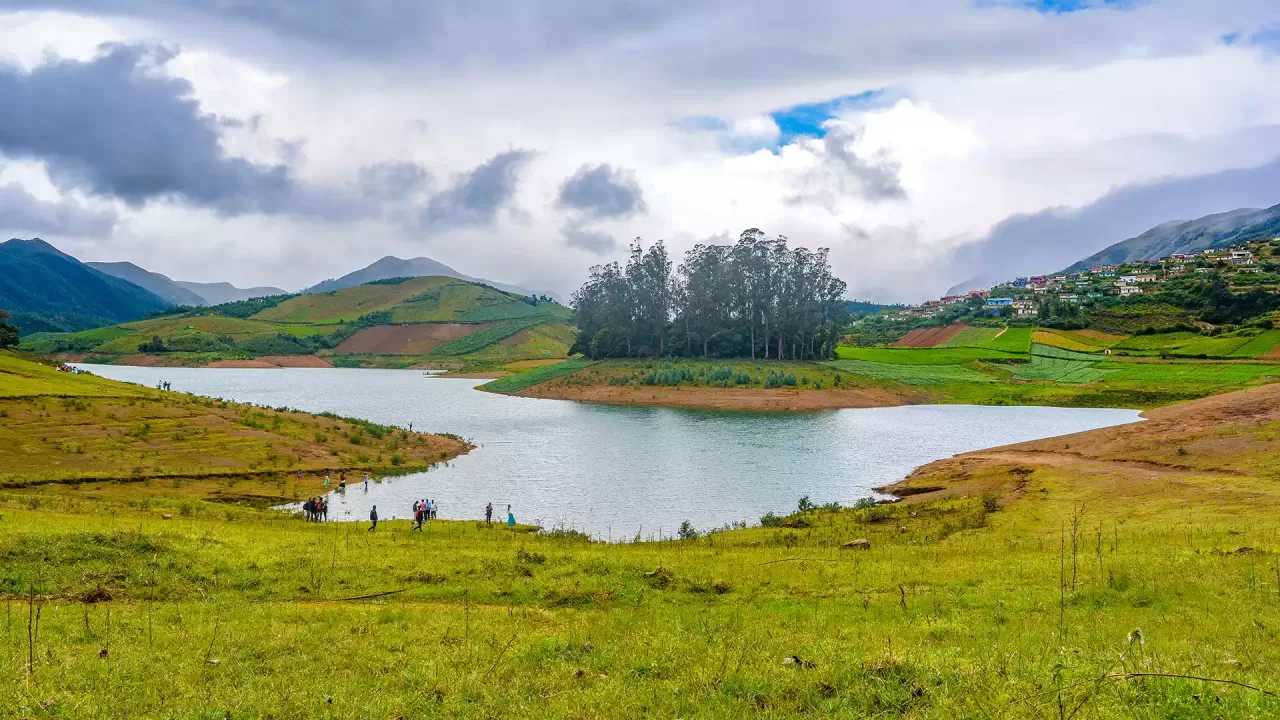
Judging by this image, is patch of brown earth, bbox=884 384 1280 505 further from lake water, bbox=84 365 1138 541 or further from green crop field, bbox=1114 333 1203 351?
green crop field, bbox=1114 333 1203 351

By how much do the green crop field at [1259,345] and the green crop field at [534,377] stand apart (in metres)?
107

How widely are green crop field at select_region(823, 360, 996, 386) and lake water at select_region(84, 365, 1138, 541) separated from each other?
16.2 m

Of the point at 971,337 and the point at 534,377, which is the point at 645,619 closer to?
the point at 534,377

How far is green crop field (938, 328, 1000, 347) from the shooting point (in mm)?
170000

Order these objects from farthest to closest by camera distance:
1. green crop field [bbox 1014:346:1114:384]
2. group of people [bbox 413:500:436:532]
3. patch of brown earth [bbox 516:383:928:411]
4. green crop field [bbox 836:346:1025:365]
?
1. green crop field [bbox 836:346:1025:365]
2. green crop field [bbox 1014:346:1114:384]
3. patch of brown earth [bbox 516:383:928:411]
4. group of people [bbox 413:500:436:532]

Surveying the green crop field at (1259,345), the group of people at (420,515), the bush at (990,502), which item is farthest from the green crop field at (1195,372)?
the group of people at (420,515)

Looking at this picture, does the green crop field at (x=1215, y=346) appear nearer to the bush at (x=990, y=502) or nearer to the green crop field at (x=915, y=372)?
the green crop field at (x=915, y=372)

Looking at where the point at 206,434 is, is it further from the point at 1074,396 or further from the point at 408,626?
the point at 1074,396

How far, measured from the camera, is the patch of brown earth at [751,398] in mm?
103500

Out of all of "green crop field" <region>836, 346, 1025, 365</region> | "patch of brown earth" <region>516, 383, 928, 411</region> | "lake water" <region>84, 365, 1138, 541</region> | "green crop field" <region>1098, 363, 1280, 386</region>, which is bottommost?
"lake water" <region>84, 365, 1138, 541</region>

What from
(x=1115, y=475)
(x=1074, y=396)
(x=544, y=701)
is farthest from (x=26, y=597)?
(x=1074, y=396)

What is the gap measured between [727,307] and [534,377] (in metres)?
40.3

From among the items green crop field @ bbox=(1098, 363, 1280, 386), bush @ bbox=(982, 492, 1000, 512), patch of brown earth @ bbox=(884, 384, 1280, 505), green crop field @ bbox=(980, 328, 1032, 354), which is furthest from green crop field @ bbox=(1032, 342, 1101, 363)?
bush @ bbox=(982, 492, 1000, 512)

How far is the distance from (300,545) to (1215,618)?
26.8m
